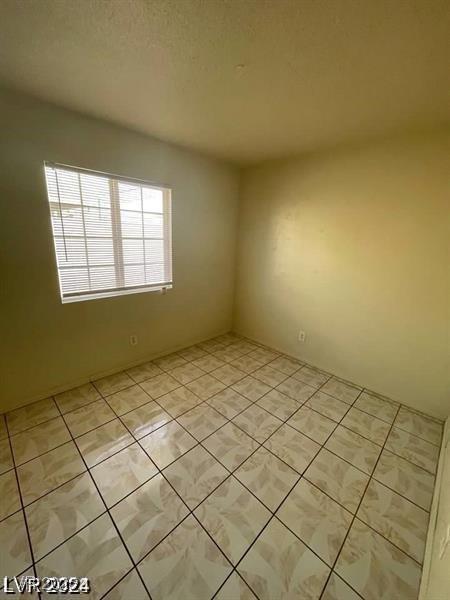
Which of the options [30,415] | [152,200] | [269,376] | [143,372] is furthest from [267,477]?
[152,200]

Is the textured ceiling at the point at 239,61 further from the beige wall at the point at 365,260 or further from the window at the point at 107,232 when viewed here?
the window at the point at 107,232

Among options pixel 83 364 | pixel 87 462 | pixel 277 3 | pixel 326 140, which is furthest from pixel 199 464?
pixel 326 140

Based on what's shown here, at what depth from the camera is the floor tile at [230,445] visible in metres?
1.56

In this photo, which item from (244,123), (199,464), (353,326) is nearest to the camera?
(199,464)

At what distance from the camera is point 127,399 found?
2.10 meters

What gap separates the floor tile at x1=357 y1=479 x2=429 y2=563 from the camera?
1179mm

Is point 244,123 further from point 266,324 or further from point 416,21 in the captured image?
point 266,324

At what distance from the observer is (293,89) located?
141 centimetres

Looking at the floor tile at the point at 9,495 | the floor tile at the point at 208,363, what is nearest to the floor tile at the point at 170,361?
the floor tile at the point at 208,363

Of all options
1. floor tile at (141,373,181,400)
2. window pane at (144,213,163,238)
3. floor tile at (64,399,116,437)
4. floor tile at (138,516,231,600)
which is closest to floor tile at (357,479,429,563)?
floor tile at (138,516,231,600)

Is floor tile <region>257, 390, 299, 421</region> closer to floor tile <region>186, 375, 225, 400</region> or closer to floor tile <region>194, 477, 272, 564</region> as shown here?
floor tile <region>186, 375, 225, 400</region>

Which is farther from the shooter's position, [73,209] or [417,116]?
[73,209]

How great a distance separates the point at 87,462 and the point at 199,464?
0.72m

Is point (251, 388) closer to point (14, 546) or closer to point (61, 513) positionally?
point (61, 513)
